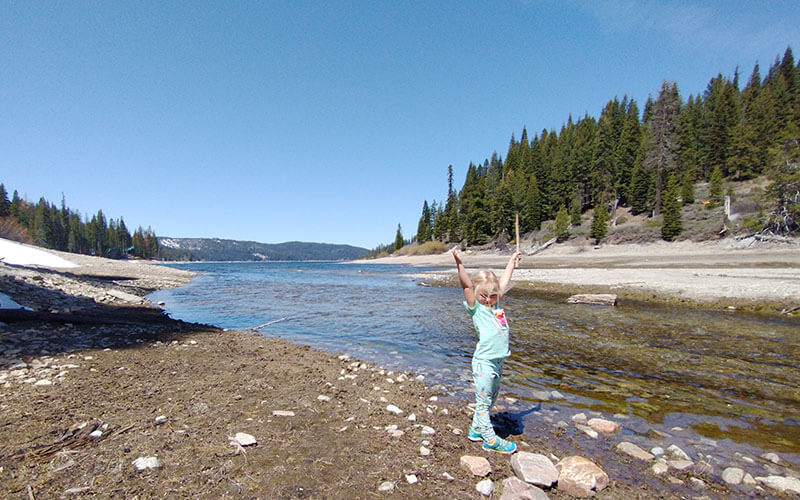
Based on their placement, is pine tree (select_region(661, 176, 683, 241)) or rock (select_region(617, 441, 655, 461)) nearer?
rock (select_region(617, 441, 655, 461))

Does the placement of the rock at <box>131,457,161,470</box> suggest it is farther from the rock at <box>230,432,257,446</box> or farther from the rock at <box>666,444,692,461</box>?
the rock at <box>666,444,692,461</box>

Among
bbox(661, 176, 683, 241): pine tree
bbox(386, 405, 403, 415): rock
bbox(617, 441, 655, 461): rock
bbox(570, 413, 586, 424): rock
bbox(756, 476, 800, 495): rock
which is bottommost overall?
bbox(570, 413, 586, 424): rock

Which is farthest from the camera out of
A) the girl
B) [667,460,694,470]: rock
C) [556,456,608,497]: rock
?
the girl

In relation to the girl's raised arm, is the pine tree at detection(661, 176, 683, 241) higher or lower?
higher

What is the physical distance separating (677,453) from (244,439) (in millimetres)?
5169

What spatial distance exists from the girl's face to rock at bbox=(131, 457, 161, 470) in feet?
12.3

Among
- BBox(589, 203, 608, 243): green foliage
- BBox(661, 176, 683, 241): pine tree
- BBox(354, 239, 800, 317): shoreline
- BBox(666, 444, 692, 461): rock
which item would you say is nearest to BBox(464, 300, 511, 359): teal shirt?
BBox(354, 239, 800, 317): shoreline

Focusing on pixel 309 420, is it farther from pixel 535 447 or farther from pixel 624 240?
pixel 624 240

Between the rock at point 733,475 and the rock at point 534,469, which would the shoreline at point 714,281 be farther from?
the rock at point 733,475

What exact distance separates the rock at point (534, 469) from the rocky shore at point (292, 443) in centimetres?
1

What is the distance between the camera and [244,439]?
3641 millimetres

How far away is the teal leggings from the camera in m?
3.88

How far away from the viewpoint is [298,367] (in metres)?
6.83

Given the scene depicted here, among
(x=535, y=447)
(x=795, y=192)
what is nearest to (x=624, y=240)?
(x=795, y=192)
